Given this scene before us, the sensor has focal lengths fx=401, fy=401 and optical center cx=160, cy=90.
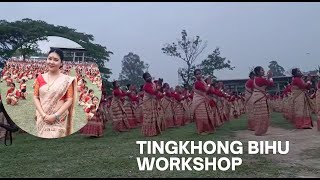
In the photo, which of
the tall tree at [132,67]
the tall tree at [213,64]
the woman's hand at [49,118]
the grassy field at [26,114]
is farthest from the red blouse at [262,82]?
the tall tree at [132,67]

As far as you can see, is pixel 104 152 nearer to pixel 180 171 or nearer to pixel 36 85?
pixel 180 171

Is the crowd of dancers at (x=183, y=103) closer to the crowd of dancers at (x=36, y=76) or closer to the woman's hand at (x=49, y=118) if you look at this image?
the crowd of dancers at (x=36, y=76)

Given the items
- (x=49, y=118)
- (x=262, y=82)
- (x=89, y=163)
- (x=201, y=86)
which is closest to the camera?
(x=49, y=118)

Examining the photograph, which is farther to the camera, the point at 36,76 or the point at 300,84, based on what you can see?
the point at 300,84

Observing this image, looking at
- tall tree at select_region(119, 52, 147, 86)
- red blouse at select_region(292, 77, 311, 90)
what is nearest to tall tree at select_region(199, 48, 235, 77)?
tall tree at select_region(119, 52, 147, 86)

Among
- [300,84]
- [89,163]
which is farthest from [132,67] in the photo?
[89,163]

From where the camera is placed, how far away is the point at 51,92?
2.46 metres

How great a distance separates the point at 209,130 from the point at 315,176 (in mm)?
6280

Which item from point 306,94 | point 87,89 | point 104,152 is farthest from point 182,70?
point 87,89

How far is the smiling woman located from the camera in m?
2.45

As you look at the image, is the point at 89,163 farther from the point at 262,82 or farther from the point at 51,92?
the point at 262,82

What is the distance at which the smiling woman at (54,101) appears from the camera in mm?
2447

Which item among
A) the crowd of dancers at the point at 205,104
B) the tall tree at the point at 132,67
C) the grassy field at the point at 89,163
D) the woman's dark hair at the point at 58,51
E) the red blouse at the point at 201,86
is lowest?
the grassy field at the point at 89,163

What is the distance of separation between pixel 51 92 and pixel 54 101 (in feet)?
0.19
